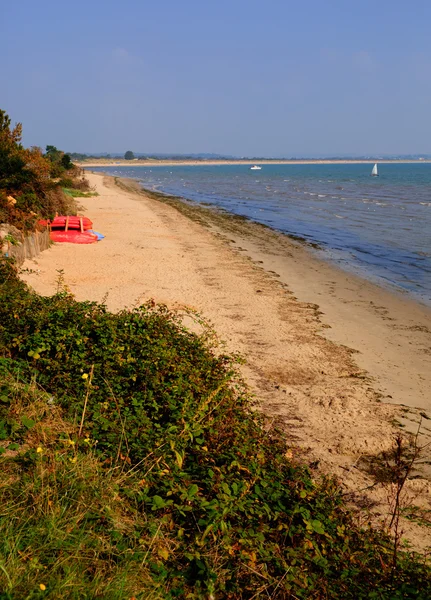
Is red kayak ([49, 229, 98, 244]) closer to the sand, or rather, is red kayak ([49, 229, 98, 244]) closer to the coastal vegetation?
the sand

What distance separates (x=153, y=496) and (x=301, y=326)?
7574 mm

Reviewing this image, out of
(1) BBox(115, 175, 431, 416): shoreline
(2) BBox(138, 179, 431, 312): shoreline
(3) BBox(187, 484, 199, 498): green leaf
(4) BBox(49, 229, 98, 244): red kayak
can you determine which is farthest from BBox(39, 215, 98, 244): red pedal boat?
(3) BBox(187, 484, 199, 498): green leaf

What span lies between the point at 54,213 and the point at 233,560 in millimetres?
17613

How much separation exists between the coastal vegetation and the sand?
0.91 metres

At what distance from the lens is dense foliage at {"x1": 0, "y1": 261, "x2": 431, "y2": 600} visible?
351 cm

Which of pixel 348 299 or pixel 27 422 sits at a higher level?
pixel 27 422

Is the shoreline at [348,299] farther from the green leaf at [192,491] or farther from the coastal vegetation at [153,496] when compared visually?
the green leaf at [192,491]

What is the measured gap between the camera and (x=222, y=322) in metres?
11.2

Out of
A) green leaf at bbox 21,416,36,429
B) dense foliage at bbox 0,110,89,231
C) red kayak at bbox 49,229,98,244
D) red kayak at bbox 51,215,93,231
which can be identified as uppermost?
dense foliage at bbox 0,110,89,231

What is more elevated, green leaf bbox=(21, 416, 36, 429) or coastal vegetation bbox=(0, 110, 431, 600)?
green leaf bbox=(21, 416, 36, 429)

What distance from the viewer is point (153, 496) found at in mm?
4262

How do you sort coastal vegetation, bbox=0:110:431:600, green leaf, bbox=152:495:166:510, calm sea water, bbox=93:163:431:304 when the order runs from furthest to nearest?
1. calm sea water, bbox=93:163:431:304
2. green leaf, bbox=152:495:166:510
3. coastal vegetation, bbox=0:110:431:600

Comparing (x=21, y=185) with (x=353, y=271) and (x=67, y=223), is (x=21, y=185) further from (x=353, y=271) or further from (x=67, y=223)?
(x=353, y=271)

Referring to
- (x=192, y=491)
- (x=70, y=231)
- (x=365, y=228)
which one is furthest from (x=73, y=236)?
(x=192, y=491)
